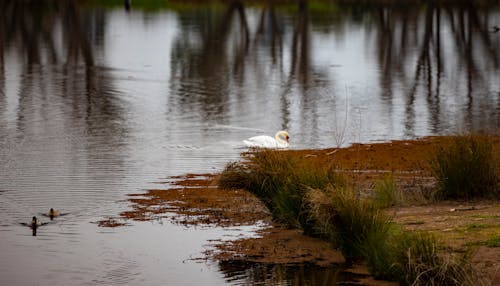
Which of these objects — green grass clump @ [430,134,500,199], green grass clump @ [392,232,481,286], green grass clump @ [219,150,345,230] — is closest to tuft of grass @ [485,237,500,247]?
green grass clump @ [392,232,481,286]

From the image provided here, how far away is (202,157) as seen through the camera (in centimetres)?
2086

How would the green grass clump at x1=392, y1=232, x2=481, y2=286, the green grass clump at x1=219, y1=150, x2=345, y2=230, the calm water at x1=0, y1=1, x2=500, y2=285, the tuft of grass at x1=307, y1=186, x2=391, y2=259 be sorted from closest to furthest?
1. the green grass clump at x1=392, y1=232, x2=481, y2=286
2. the tuft of grass at x1=307, y1=186, x2=391, y2=259
3. the green grass clump at x1=219, y1=150, x2=345, y2=230
4. the calm water at x1=0, y1=1, x2=500, y2=285

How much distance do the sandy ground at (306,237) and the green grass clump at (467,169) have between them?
0.77ft

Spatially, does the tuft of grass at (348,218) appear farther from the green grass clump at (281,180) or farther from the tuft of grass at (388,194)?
the tuft of grass at (388,194)

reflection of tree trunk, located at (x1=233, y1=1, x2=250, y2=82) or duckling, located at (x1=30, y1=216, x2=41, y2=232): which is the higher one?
reflection of tree trunk, located at (x1=233, y1=1, x2=250, y2=82)

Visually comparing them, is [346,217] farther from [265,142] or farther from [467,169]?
[265,142]

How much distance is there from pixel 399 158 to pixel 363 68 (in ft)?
66.6

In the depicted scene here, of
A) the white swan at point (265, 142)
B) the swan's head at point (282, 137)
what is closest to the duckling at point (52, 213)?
the white swan at point (265, 142)

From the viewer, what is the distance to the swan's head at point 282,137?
2147cm

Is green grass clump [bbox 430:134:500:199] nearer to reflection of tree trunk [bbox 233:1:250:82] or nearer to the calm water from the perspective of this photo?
the calm water

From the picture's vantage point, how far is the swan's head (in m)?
21.5

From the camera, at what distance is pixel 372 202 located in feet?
39.8

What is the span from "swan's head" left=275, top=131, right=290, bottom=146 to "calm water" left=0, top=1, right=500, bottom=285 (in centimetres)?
36

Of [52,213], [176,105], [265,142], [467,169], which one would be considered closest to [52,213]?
[52,213]
